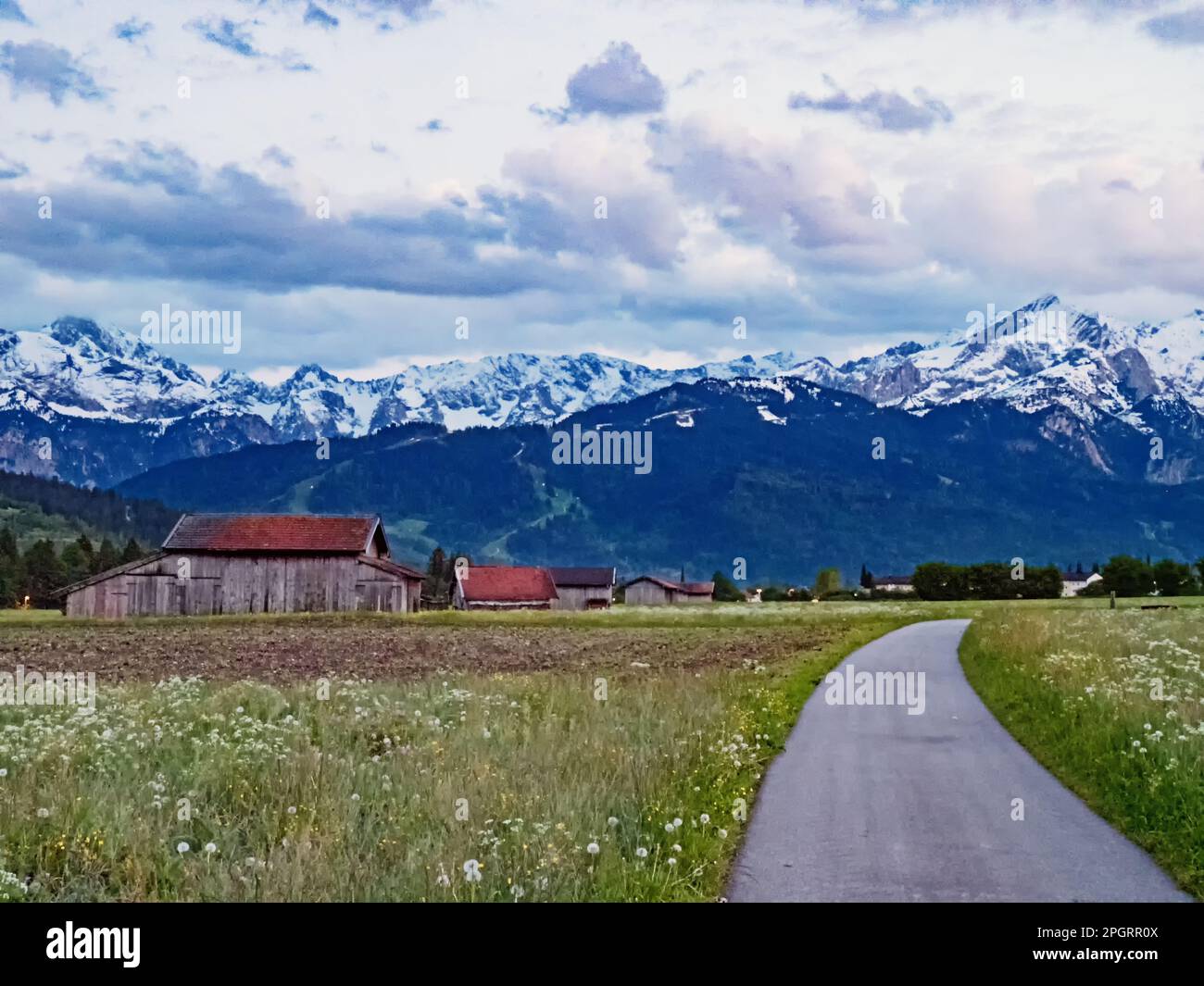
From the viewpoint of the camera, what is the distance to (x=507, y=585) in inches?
5812

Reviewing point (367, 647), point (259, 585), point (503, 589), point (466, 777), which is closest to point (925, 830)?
point (466, 777)

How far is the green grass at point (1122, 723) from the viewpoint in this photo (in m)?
12.3

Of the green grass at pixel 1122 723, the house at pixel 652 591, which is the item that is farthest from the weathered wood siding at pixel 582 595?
the green grass at pixel 1122 723

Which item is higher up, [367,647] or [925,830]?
[925,830]

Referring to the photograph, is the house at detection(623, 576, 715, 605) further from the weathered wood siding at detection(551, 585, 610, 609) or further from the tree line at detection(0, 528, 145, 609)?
the tree line at detection(0, 528, 145, 609)

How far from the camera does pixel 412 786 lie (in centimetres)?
1295

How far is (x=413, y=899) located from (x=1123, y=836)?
744 cm

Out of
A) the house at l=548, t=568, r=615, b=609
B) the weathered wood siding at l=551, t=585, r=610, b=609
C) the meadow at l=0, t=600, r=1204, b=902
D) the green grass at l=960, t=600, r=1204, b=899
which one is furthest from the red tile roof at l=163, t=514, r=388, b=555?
the green grass at l=960, t=600, r=1204, b=899

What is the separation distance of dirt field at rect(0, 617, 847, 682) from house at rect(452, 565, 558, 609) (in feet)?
219

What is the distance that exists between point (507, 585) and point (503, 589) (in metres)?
0.71

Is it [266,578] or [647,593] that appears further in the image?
[647,593]

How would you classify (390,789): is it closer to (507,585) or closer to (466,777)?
(466,777)
